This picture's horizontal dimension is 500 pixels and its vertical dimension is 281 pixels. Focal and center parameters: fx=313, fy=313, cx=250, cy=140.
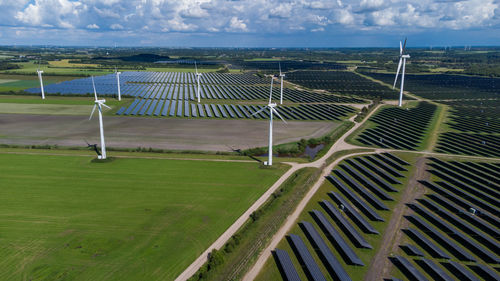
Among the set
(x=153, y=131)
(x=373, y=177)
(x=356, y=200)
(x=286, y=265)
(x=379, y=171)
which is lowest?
(x=286, y=265)

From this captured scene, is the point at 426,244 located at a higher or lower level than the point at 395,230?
higher

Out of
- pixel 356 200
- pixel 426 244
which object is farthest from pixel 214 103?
pixel 426 244

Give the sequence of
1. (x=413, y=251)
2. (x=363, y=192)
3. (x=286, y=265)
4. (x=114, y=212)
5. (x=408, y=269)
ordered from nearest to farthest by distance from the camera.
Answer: (x=408, y=269)
(x=286, y=265)
(x=413, y=251)
(x=114, y=212)
(x=363, y=192)

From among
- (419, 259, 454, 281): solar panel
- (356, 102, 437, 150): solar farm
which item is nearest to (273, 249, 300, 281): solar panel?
(419, 259, 454, 281): solar panel

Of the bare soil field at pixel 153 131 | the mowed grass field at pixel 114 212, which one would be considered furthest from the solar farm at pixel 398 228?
the bare soil field at pixel 153 131

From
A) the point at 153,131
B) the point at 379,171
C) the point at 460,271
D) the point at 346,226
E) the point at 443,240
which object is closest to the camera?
the point at 460,271

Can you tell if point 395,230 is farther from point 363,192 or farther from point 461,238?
point 363,192

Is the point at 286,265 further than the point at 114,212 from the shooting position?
No
